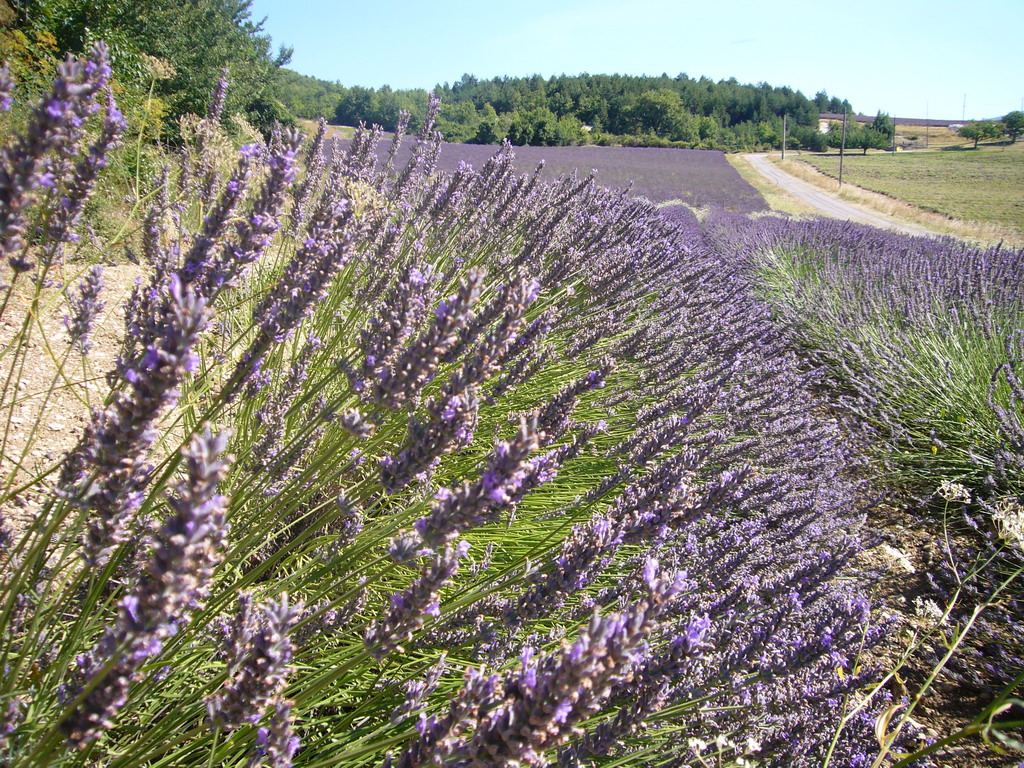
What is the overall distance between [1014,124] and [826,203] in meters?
52.8

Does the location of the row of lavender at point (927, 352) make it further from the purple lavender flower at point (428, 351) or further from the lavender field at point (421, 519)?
the purple lavender flower at point (428, 351)

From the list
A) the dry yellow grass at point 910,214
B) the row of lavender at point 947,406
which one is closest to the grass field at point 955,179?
the dry yellow grass at point 910,214

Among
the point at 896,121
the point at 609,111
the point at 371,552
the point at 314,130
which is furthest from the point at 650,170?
the point at 896,121

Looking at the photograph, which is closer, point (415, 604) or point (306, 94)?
point (415, 604)

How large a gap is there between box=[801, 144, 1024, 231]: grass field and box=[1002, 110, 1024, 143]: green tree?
14.8 ft

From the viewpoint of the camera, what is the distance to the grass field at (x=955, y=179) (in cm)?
2573

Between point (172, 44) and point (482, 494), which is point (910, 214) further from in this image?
point (482, 494)

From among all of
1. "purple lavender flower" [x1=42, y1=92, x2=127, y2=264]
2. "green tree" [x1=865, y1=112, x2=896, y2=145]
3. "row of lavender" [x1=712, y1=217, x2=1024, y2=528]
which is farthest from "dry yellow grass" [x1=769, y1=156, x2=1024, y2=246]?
"green tree" [x1=865, y1=112, x2=896, y2=145]

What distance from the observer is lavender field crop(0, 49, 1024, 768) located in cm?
78

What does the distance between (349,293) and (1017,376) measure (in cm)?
416

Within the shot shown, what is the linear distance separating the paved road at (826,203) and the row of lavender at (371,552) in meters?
19.0

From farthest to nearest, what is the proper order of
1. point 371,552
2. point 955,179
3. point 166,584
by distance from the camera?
point 955,179, point 371,552, point 166,584

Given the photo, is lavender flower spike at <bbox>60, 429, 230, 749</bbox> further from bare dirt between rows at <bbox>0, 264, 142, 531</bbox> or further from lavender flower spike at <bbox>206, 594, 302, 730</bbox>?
bare dirt between rows at <bbox>0, 264, 142, 531</bbox>

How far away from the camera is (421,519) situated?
900mm
